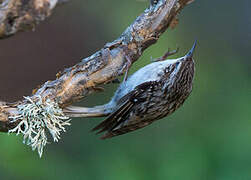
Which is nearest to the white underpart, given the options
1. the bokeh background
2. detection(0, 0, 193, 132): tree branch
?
detection(0, 0, 193, 132): tree branch

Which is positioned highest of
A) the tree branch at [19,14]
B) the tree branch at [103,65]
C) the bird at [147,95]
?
the tree branch at [19,14]

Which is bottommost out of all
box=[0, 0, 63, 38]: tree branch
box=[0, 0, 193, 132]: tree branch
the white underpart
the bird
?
the bird

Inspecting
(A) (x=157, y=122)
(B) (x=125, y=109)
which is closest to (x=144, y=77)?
(B) (x=125, y=109)

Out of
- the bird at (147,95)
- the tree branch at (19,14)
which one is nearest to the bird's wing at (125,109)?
the bird at (147,95)

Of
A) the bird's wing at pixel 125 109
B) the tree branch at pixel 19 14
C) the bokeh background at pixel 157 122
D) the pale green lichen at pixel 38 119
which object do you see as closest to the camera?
the pale green lichen at pixel 38 119

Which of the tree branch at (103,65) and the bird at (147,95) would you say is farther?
the bird at (147,95)

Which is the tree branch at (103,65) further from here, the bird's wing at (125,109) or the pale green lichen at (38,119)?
the bird's wing at (125,109)

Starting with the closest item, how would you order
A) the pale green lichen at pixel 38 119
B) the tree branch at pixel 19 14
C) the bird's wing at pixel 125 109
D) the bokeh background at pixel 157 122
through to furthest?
1. the pale green lichen at pixel 38 119
2. the tree branch at pixel 19 14
3. the bird's wing at pixel 125 109
4. the bokeh background at pixel 157 122

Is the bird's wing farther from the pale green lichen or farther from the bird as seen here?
the pale green lichen
